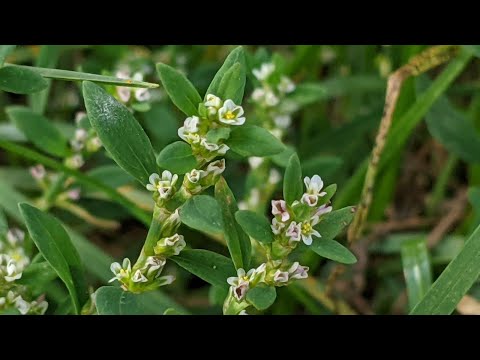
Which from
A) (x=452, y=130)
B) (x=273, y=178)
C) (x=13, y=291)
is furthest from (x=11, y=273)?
(x=452, y=130)

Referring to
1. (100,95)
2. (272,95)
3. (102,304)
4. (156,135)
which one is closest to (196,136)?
(100,95)

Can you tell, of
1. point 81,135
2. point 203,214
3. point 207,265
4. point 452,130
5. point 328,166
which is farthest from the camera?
point 452,130

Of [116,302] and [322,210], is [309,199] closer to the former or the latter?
[322,210]

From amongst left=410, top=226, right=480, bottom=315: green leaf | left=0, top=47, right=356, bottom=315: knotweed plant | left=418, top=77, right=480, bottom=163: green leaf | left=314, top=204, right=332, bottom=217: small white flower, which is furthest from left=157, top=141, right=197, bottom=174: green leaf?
left=418, top=77, right=480, bottom=163: green leaf

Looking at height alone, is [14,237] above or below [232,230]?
below

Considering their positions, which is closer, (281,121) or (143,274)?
(143,274)
